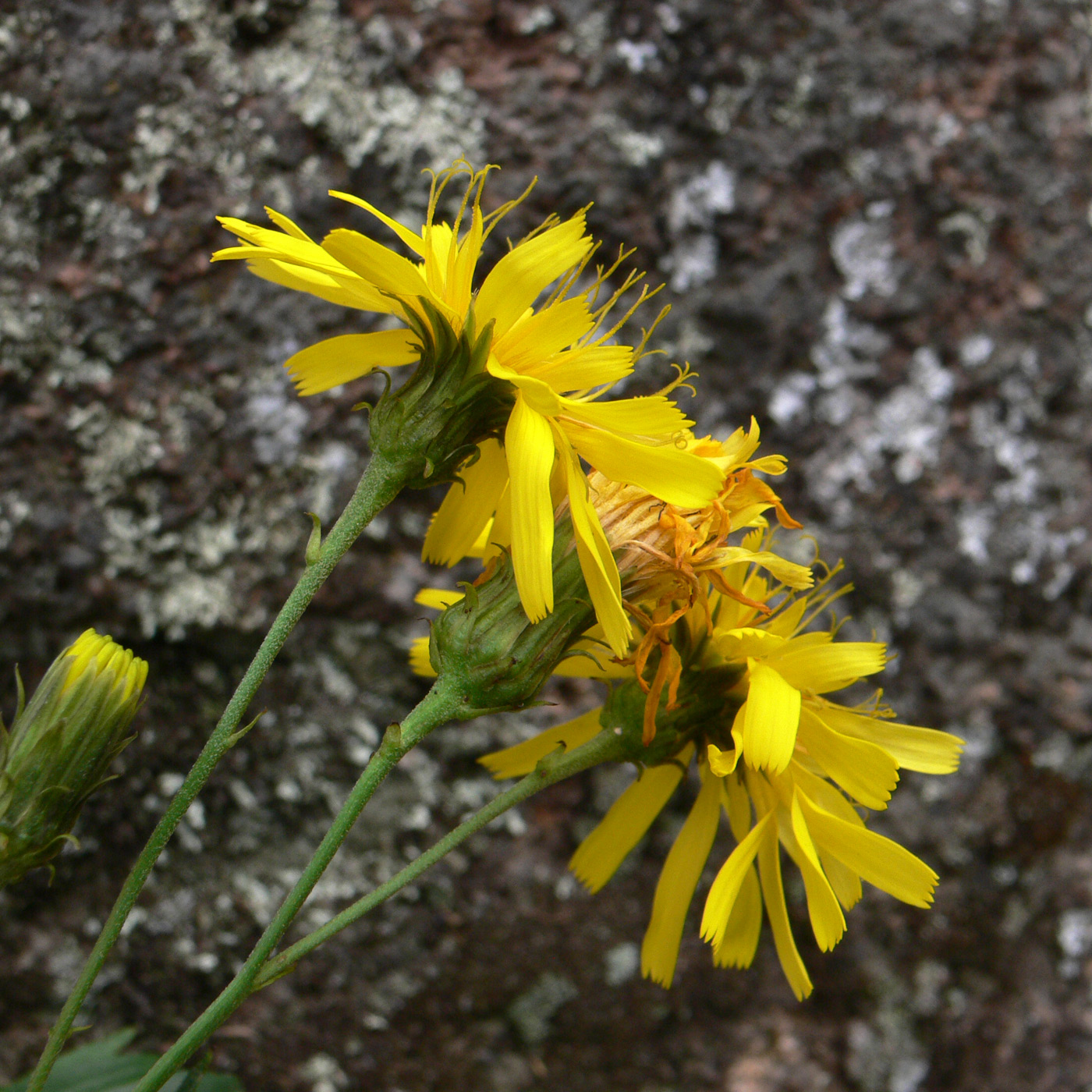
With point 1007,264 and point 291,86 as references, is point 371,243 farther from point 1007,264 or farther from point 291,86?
point 1007,264

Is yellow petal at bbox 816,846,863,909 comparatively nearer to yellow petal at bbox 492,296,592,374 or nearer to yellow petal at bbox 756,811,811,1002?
yellow petal at bbox 756,811,811,1002

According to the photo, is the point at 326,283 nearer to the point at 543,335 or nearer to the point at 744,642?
the point at 543,335

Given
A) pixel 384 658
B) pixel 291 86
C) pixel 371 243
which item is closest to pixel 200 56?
pixel 291 86

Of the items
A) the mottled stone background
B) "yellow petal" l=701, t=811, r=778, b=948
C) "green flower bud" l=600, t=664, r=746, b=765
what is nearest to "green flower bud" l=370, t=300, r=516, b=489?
"green flower bud" l=600, t=664, r=746, b=765

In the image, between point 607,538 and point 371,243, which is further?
point 607,538

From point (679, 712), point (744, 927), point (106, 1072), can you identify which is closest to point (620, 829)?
point (744, 927)

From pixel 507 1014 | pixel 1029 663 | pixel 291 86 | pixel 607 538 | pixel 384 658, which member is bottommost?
pixel 507 1014
